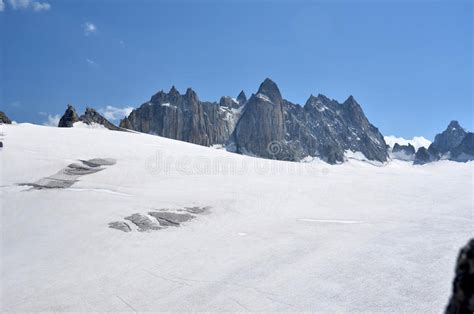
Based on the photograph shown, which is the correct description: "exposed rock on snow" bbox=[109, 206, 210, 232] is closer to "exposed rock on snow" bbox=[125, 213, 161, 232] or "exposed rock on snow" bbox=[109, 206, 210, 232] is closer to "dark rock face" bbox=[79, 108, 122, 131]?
"exposed rock on snow" bbox=[125, 213, 161, 232]

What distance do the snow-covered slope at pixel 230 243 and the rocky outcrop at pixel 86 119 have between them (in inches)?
2708

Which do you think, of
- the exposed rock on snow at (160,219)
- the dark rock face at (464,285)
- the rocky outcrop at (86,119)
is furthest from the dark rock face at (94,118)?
the dark rock face at (464,285)

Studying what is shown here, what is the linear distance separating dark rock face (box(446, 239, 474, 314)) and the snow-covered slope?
164 inches

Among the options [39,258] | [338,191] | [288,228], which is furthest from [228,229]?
[338,191]

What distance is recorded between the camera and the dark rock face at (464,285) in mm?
2920

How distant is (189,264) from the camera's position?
9312 mm

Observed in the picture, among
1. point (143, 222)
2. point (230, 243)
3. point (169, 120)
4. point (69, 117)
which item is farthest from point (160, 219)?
point (169, 120)

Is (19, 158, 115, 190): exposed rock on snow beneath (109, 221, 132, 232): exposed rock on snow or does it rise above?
above

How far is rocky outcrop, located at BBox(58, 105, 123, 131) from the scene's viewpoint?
8349 centimetres

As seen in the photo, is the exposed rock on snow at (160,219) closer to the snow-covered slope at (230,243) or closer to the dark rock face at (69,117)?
the snow-covered slope at (230,243)

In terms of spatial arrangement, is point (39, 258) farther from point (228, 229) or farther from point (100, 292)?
point (228, 229)

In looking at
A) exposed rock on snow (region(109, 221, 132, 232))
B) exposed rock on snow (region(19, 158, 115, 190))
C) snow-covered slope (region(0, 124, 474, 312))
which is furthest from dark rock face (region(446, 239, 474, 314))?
exposed rock on snow (region(19, 158, 115, 190))

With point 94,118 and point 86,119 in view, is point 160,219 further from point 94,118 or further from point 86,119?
point 94,118

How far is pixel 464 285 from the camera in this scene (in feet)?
9.72
